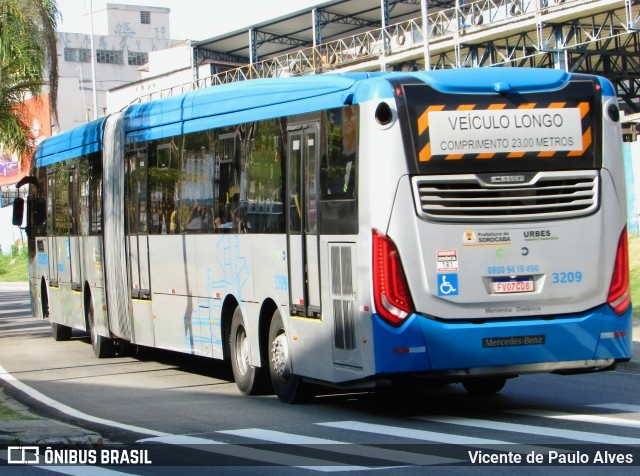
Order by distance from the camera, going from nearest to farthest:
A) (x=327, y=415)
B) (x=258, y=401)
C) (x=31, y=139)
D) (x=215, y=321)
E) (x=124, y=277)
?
1. (x=327, y=415)
2. (x=258, y=401)
3. (x=215, y=321)
4. (x=124, y=277)
5. (x=31, y=139)

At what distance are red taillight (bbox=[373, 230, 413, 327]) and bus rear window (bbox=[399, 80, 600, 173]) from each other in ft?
2.62

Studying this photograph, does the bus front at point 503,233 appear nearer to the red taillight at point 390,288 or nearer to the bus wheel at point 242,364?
the red taillight at point 390,288

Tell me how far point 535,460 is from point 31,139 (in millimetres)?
23063

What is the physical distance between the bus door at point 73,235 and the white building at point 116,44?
78.3 meters

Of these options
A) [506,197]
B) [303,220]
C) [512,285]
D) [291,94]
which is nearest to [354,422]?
[512,285]

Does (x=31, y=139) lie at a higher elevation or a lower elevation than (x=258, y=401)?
higher

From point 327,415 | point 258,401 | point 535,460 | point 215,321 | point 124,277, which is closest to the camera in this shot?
point 535,460

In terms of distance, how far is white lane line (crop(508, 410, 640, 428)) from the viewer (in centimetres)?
1098

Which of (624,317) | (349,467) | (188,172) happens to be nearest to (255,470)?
(349,467)

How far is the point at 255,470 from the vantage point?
9.07 meters

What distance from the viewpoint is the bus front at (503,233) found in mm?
10945

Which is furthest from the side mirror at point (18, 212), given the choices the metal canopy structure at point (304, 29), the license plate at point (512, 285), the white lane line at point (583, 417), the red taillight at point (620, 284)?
the metal canopy structure at point (304, 29)

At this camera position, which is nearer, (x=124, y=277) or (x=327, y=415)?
(x=327, y=415)

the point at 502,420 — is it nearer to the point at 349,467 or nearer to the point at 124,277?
the point at 349,467
